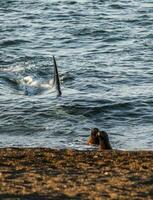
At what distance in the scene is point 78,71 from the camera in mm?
20672

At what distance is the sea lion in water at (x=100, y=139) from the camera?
12617 mm

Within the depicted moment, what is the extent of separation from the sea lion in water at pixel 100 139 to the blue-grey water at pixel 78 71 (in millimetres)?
251

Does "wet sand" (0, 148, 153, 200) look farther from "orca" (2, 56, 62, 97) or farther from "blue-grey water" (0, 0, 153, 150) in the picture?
"orca" (2, 56, 62, 97)

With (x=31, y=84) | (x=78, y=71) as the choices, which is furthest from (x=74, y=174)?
(x=78, y=71)

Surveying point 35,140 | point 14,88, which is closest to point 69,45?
point 14,88

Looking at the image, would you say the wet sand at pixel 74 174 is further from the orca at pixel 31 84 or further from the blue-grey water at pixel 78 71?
the orca at pixel 31 84

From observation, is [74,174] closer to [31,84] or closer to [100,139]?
[100,139]

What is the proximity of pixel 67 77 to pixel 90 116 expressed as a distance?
4.05 meters

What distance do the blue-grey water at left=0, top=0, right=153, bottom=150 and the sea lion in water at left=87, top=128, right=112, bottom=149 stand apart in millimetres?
251

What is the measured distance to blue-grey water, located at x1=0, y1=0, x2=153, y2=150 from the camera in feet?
48.6

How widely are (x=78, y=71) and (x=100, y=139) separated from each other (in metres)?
8.04

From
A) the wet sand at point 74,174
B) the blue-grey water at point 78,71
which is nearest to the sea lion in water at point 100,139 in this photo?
the blue-grey water at point 78,71

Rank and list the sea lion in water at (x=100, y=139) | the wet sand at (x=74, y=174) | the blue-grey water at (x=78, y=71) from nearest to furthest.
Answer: the wet sand at (x=74, y=174) → the sea lion in water at (x=100, y=139) → the blue-grey water at (x=78, y=71)

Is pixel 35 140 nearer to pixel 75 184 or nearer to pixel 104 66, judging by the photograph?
pixel 75 184
